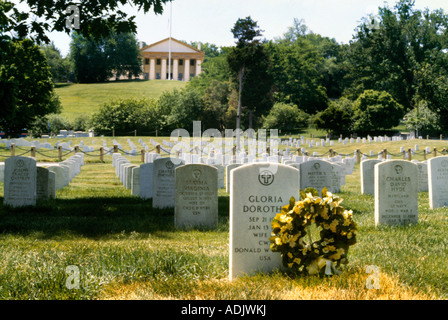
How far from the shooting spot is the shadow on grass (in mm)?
8023

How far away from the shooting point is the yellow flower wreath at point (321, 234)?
15.8ft

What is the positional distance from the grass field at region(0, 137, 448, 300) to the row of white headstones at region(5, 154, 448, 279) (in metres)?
0.35

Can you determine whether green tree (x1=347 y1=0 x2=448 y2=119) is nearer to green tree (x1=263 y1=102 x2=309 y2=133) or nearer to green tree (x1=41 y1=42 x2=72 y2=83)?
green tree (x1=263 y1=102 x2=309 y2=133)

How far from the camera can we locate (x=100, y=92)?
97938mm

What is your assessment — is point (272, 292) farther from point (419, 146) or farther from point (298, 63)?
point (298, 63)

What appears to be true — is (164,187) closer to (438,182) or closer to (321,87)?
(438,182)

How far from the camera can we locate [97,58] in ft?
377

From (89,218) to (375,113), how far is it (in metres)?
52.8

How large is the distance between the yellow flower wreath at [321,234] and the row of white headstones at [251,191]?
1.42ft

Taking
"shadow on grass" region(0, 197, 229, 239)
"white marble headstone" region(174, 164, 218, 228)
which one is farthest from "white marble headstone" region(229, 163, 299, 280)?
"white marble headstone" region(174, 164, 218, 228)

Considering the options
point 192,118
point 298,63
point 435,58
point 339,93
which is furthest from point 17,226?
point 339,93
